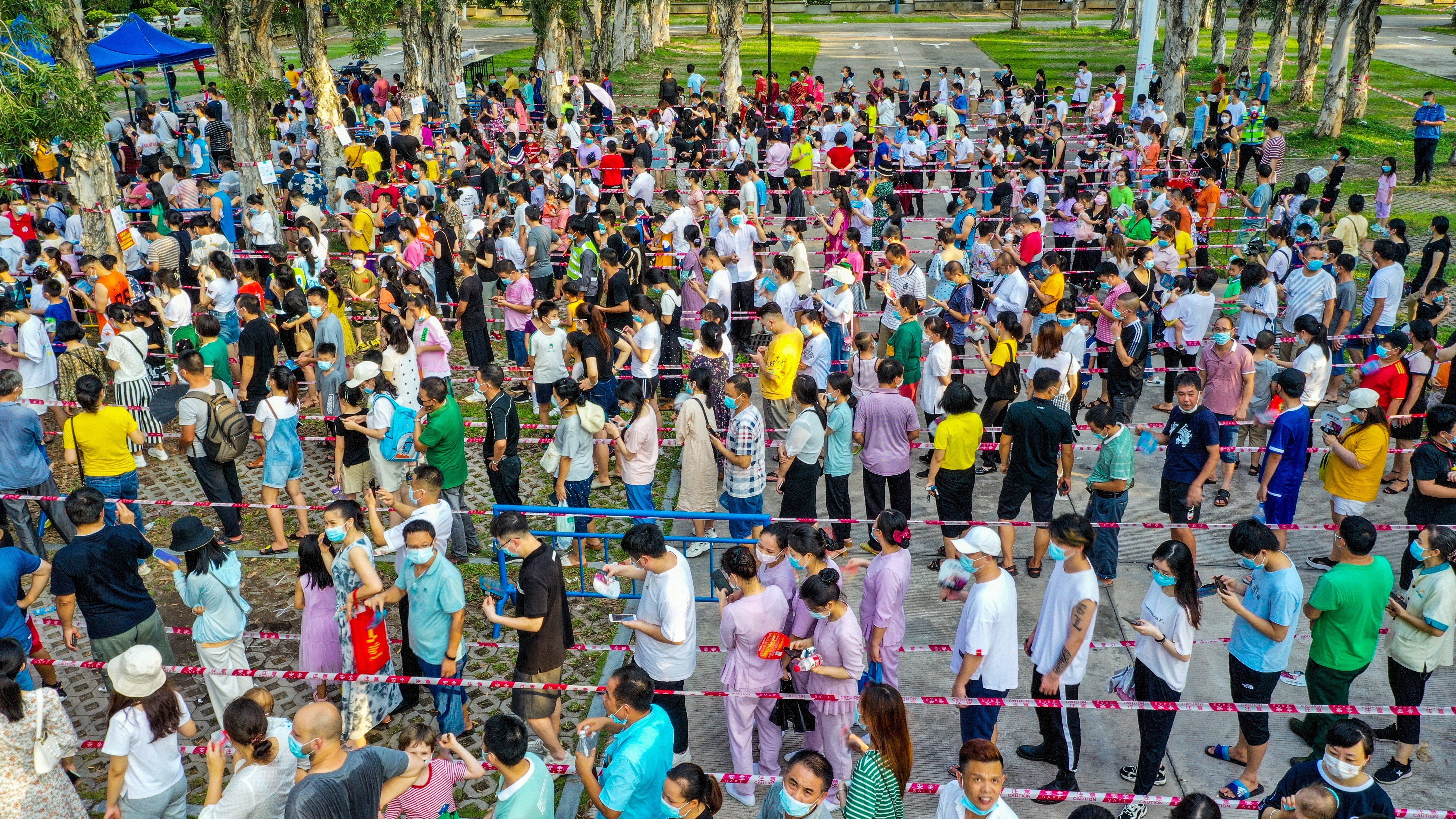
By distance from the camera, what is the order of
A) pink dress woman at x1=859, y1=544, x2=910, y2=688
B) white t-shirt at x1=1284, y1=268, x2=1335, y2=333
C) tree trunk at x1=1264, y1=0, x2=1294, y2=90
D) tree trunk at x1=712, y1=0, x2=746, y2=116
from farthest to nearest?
tree trunk at x1=1264, y1=0, x2=1294, y2=90
tree trunk at x1=712, y1=0, x2=746, y2=116
white t-shirt at x1=1284, y1=268, x2=1335, y2=333
pink dress woman at x1=859, y1=544, x2=910, y2=688

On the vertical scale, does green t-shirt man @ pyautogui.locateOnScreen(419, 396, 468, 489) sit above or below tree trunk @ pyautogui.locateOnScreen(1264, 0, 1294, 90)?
below

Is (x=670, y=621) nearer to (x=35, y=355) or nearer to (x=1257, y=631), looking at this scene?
(x=1257, y=631)

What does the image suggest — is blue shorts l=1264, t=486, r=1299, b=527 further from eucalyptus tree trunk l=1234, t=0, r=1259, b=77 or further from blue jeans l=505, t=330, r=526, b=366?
eucalyptus tree trunk l=1234, t=0, r=1259, b=77

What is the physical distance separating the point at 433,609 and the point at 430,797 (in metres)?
1.36

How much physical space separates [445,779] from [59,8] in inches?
447

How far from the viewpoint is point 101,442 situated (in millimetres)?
8203

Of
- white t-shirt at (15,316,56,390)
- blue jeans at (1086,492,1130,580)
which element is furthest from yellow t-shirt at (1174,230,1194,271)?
white t-shirt at (15,316,56,390)

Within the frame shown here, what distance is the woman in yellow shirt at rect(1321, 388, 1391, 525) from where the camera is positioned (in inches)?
296

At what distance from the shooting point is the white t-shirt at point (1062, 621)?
5785 mm

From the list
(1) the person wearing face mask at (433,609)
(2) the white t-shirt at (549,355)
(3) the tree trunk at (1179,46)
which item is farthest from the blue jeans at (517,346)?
(3) the tree trunk at (1179,46)

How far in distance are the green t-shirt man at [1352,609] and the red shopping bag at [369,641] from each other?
5458 millimetres

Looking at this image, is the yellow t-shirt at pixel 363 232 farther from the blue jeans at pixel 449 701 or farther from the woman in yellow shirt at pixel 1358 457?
the woman in yellow shirt at pixel 1358 457

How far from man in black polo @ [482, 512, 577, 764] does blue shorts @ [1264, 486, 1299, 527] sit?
17.7 feet

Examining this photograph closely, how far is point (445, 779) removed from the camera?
17.0 feet
